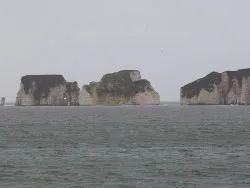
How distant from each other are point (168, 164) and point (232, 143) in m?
20.4

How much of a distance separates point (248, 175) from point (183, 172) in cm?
478

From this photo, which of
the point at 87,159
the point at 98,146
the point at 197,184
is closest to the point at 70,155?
the point at 87,159

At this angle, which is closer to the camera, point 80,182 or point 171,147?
point 80,182

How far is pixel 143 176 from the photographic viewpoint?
128ft

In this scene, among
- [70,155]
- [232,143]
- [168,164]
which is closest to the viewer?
[168,164]

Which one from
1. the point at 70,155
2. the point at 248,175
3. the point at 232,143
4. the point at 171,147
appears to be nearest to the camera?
the point at 248,175

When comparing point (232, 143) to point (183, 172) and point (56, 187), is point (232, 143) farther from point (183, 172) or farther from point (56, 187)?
point (56, 187)

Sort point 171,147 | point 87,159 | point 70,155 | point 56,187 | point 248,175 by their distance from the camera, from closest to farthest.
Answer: point 56,187
point 248,175
point 87,159
point 70,155
point 171,147

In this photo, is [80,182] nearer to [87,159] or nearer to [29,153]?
[87,159]

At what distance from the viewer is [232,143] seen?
63.0 m

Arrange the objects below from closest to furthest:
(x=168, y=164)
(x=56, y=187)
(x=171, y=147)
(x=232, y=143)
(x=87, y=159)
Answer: (x=56, y=187)
(x=168, y=164)
(x=87, y=159)
(x=171, y=147)
(x=232, y=143)

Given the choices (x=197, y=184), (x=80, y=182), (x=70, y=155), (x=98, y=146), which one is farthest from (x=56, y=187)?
(x=98, y=146)

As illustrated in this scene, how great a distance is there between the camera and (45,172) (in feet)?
134

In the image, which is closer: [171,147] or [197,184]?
[197,184]
